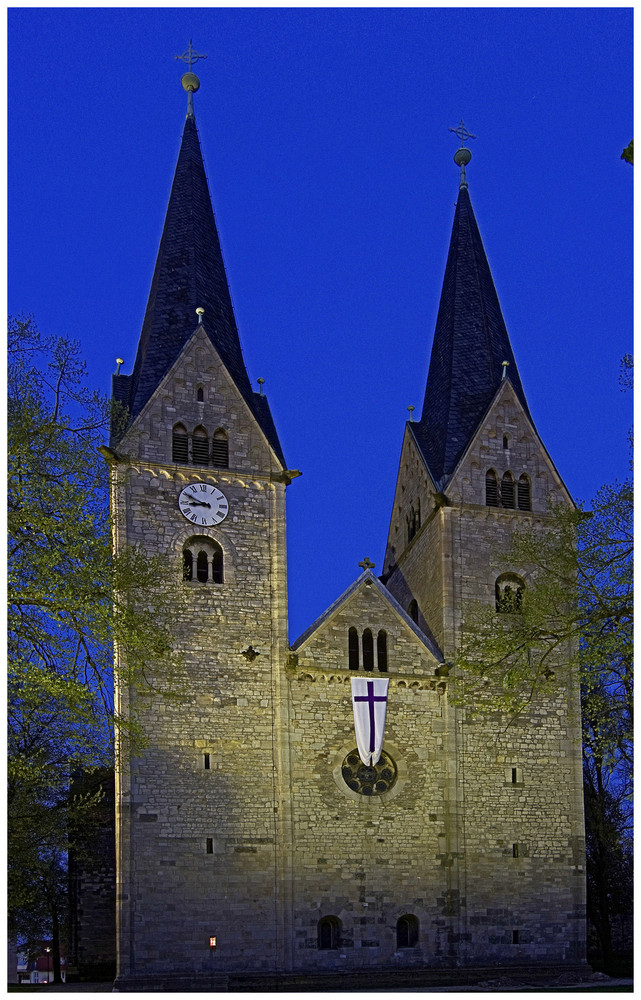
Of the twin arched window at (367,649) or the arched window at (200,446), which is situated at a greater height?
the arched window at (200,446)

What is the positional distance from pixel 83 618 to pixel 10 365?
12.7ft

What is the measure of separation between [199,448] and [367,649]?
714 cm

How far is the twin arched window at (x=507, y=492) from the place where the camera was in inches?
1416

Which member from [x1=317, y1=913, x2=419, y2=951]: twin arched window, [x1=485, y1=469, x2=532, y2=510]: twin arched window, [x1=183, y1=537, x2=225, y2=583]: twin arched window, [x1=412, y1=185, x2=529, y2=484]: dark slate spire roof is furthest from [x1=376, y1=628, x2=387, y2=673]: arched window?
[x1=317, y1=913, x2=419, y2=951]: twin arched window

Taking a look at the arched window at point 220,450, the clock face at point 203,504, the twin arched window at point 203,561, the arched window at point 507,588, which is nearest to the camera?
the twin arched window at point 203,561

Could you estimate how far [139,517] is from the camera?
32.3 metres

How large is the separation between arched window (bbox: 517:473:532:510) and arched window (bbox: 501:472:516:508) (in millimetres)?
247

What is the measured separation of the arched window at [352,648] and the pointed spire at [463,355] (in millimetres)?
5694

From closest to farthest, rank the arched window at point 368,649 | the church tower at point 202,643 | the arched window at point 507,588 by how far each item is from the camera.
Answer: the church tower at point 202,643 < the arched window at point 368,649 < the arched window at point 507,588

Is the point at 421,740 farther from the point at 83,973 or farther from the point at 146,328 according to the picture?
the point at 146,328

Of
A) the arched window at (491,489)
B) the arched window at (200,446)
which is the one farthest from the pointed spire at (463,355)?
the arched window at (200,446)

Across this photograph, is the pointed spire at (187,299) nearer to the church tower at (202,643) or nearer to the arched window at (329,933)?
the church tower at (202,643)

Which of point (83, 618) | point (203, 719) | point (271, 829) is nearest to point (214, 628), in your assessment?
point (203, 719)

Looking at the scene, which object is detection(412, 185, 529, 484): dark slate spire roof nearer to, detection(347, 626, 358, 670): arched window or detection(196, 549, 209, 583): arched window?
detection(347, 626, 358, 670): arched window
